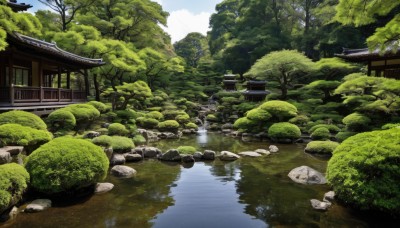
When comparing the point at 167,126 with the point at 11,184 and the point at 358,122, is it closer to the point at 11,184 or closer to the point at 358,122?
the point at 358,122

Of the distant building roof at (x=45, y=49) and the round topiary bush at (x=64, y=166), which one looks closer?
the round topiary bush at (x=64, y=166)

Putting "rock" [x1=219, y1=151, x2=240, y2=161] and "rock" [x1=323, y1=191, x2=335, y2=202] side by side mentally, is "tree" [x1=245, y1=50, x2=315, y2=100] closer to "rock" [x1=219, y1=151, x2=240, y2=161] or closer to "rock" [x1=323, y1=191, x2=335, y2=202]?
"rock" [x1=219, y1=151, x2=240, y2=161]

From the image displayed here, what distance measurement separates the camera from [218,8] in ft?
214

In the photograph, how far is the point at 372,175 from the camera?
274 inches

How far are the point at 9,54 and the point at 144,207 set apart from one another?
11.7m

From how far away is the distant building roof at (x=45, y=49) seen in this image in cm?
1322

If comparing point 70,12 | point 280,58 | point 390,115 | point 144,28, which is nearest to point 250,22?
point 144,28

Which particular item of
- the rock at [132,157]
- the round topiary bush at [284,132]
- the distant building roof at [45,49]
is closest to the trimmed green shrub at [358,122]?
the round topiary bush at [284,132]

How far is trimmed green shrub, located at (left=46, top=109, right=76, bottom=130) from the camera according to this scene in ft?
48.6

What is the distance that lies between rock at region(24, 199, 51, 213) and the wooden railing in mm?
8318

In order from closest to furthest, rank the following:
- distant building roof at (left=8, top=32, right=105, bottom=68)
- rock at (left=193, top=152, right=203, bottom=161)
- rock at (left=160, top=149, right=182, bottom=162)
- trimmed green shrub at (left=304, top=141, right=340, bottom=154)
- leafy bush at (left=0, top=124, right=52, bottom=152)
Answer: leafy bush at (left=0, top=124, right=52, bottom=152) < distant building roof at (left=8, top=32, right=105, bottom=68) < rock at (left=160, top=149, right=182, bottom=162) < rock at (left=193, top=152, right=203, bottom=161) < trimmed green shrub at (left=304, top=141, right=340, bottom=154)

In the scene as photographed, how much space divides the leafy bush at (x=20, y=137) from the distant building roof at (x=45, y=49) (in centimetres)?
520

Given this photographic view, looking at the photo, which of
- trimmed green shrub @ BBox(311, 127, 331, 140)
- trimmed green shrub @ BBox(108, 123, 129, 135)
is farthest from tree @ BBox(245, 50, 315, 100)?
trimmed green shrub @ BBox(108, 123, 129, 135)

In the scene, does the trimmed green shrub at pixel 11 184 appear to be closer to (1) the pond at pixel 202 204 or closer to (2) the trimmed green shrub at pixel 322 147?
(1) the pond at pixel 202 204
